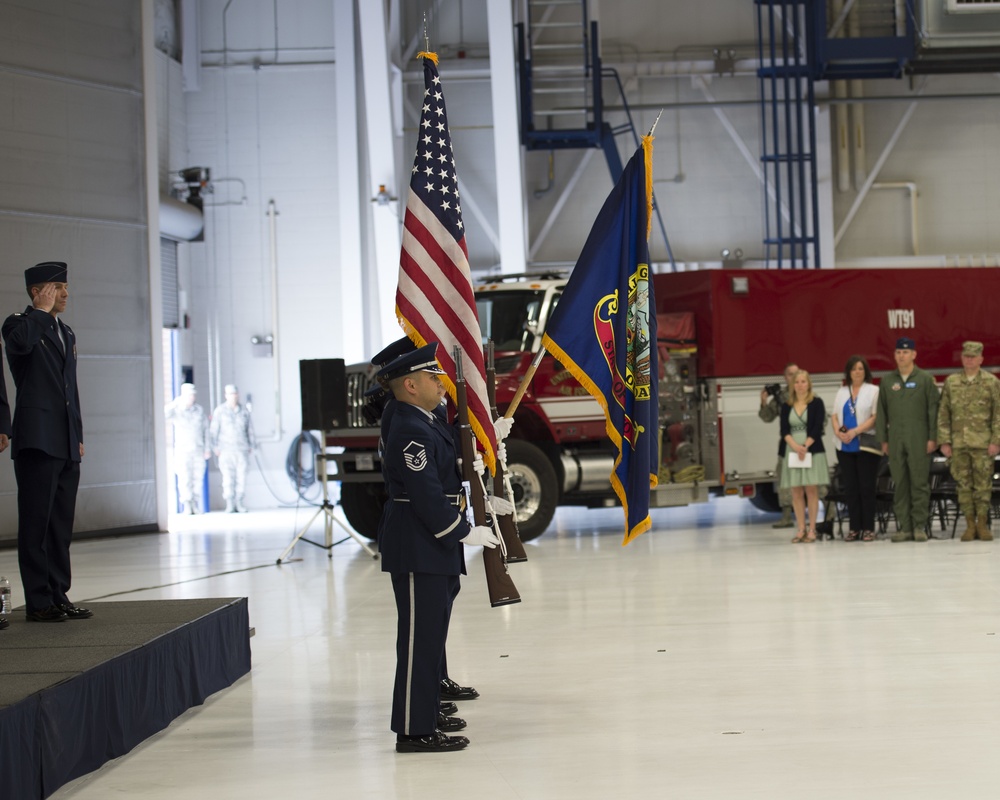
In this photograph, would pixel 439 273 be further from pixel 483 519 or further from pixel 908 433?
pixel 908 433

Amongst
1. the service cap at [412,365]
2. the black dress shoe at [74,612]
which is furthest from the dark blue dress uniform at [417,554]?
the black dress shoe at [74,612]

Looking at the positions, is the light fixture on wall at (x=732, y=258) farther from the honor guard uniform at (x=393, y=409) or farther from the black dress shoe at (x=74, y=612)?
the black dress shoe at (x=74, y=612)

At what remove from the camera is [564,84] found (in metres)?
21.6

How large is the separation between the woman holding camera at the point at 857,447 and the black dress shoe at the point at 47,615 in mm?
8147

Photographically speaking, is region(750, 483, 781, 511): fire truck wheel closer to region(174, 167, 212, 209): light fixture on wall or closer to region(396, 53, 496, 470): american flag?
region(396, 53, 496, 470): american flag

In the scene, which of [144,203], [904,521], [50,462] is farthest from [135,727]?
[144,203]

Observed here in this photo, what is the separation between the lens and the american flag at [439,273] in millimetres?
5867

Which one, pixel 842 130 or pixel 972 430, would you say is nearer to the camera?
pixel 972 430

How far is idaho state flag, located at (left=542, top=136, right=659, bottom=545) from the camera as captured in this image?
247 inches

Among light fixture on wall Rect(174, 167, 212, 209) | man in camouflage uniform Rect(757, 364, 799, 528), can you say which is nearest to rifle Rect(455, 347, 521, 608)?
man in camouflage uniform Rect(757, 364, 799, 528)

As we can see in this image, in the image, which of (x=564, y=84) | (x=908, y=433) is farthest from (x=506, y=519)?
(x=564, y=84)

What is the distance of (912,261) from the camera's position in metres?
21.6

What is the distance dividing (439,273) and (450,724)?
210 centimetres

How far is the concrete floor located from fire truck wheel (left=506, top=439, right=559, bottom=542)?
1.32 meters
